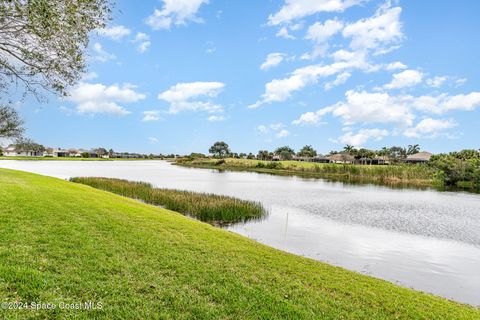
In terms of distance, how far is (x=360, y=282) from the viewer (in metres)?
8.98

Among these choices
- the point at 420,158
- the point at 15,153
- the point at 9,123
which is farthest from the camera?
the point at 15,153

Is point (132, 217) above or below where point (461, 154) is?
below

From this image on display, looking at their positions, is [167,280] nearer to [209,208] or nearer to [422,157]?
[209,208]

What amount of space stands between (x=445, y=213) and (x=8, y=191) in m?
35.7

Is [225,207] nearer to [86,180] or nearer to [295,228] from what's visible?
[295,228]

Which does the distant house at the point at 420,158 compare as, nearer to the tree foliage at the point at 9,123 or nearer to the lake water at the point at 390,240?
the lake water at the point at 390,240

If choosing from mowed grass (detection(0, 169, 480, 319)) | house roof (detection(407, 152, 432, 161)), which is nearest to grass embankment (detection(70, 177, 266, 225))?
mowed grass (detection(0, 169, 480, 319))

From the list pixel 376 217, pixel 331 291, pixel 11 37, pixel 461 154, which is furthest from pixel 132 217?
pixel 461 154

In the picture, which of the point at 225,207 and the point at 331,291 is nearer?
the point at 331,291

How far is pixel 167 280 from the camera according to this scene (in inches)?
275

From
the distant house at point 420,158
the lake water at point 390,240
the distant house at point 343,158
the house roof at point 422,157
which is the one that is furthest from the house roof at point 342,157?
the lake water at point 390,240

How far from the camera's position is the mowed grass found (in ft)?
19.3

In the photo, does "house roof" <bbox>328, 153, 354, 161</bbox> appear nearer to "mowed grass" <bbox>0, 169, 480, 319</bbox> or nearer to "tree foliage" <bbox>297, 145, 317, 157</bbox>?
"tree foliage" <bbox>297, 145, 317, 157</bbox>

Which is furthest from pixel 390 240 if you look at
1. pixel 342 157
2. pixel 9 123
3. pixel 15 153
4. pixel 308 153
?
pixel 15 153
